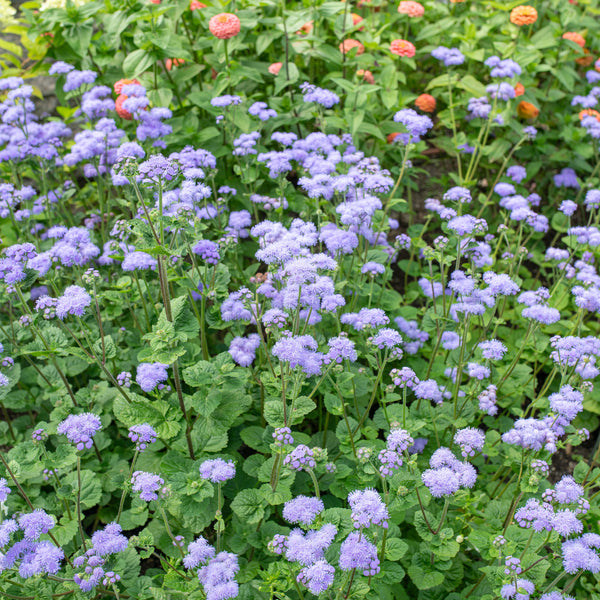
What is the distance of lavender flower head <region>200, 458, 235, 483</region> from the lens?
99.0 inches

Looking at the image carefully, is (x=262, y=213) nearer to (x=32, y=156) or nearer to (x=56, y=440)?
(x=32, y=156)

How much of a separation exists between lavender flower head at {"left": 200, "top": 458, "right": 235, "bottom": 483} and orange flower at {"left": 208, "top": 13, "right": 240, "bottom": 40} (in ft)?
11.0

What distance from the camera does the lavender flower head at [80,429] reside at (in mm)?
2555

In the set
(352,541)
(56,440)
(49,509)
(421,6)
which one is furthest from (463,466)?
(421,6)

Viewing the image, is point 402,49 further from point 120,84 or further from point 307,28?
point 120,84

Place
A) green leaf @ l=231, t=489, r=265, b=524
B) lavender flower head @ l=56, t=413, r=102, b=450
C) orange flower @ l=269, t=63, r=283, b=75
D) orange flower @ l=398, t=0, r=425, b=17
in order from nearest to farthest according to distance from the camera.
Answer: lavender flower head @ l=56, t=413, r=102, b=450 → green leaf @ l=231, t=489, r=265, b=524 → orange flower @ l=269, t=63, r=283, b=75 → orange flower @ l=398, t=0, r=425, b=17

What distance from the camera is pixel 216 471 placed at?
253 cm

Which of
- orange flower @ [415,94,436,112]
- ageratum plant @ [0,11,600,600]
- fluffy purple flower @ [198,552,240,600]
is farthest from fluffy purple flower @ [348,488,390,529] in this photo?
orange flower @ [415,94,436,112]

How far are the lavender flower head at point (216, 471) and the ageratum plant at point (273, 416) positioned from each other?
19 mm

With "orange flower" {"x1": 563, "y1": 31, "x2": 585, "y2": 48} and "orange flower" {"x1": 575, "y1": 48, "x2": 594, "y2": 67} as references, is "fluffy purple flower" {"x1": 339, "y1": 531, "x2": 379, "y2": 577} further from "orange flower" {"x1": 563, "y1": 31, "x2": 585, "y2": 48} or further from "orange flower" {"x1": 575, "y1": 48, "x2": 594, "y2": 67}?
"orange flower" {"x1": 575, "y1": 48, "x2": 594, "y2": 67}

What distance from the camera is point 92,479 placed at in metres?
3.07

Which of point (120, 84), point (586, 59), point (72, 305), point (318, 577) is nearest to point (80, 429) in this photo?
point (72, 305)

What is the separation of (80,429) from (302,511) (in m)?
1.08

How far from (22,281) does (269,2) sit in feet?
10.5
